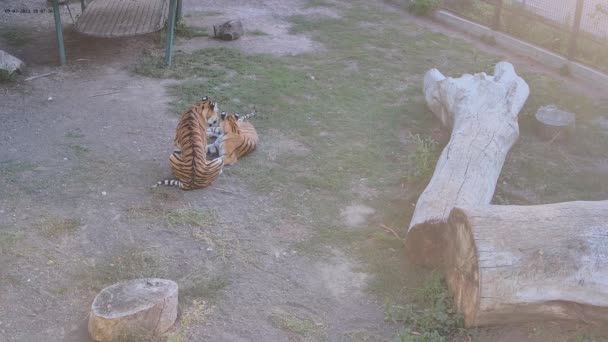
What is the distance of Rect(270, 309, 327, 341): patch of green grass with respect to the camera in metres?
4.19

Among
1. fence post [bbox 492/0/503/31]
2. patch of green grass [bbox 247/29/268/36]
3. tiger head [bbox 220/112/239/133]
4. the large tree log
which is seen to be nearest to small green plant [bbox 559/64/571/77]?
fence post [bbox 492/0/503/31]

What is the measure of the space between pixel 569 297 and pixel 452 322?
73 cm

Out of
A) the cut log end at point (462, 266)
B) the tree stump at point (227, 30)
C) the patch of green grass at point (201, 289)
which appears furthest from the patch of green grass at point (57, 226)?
the tree stump at point (227, 30)

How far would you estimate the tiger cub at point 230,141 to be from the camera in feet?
20.3

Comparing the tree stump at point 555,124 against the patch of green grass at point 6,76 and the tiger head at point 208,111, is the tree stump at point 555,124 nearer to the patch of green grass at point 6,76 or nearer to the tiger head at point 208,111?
the tiger head at point 208,111

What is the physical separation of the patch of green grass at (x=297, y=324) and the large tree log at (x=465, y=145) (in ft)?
3.19

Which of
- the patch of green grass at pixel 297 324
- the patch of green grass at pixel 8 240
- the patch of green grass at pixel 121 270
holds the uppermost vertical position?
the patch of green grass at pixel 8 240

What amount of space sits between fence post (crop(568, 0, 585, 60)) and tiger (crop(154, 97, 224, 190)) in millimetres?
5858

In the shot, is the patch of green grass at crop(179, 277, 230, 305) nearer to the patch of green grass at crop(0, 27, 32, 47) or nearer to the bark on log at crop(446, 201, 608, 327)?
the bark on log at crop(446, 201, 608, 327)

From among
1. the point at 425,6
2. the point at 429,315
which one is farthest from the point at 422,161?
the point at 425,6

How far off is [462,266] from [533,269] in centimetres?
45

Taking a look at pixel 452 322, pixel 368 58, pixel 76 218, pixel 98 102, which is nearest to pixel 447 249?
pixel 452 322

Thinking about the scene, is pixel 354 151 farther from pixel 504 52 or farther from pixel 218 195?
pixel 504 52

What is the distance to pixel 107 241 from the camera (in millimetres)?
4965
